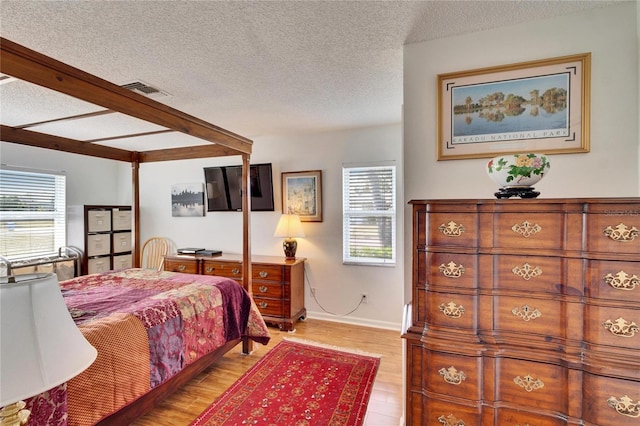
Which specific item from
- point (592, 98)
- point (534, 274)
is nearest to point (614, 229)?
point (534, 274)

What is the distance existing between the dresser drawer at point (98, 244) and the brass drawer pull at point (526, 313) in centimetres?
503

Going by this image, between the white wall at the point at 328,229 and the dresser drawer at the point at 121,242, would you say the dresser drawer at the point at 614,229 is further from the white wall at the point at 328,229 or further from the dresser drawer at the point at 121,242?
the dresser drawer at the point at 121,242

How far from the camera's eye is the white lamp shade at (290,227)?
351cm

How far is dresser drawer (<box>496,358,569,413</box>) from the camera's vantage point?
1.06 meters

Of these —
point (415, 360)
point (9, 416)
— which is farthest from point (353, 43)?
point (9, 416)

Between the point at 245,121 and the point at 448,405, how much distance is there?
10.3ft

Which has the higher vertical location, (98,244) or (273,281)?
(98,244)

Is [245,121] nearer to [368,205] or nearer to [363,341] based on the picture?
[368,205]

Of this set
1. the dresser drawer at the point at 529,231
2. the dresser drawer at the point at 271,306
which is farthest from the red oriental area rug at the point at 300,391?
the dresser drawer at the point at 529,231

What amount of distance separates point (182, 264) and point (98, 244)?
1.50m

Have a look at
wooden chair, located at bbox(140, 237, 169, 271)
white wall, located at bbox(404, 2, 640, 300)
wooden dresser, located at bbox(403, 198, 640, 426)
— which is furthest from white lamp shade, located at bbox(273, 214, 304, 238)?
wooden dresser, located at bbox(403, 198, 640, 426)

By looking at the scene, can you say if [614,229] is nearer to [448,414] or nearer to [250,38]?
[448,414]

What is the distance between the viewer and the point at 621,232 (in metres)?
1.00

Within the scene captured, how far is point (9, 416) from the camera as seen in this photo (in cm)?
79
